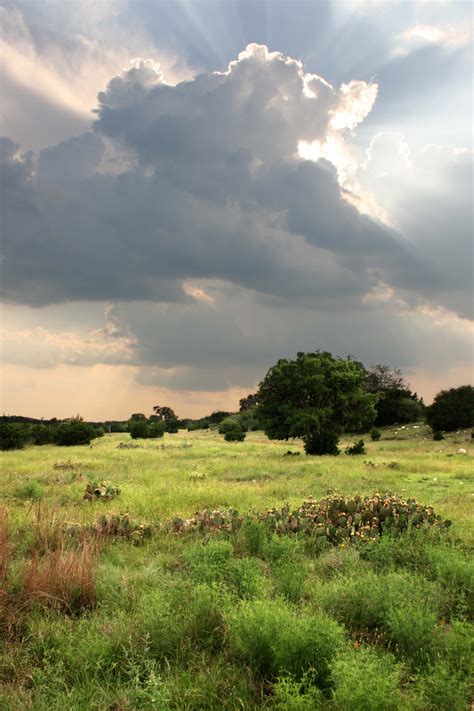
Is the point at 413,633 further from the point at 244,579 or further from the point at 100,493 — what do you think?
the point at 100,493

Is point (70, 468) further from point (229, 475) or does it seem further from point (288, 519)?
point (288, 519)

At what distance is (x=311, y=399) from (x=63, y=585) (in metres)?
28.5

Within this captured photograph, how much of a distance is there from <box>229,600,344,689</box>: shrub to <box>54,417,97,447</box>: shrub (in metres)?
37.0

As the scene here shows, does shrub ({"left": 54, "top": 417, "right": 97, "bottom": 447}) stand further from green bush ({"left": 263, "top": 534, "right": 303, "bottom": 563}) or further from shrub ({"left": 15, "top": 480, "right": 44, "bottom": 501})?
green bush ({"left": 263, "top": 534, "right": 303, "bottom": 563})

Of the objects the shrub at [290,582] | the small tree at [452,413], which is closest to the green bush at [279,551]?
the shrub at [290,582]

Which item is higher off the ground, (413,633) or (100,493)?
(100,493)

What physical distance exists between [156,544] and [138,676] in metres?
4.17

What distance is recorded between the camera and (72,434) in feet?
129

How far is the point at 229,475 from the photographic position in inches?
738

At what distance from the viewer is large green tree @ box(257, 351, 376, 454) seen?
31.6 m

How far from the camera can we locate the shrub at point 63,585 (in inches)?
220

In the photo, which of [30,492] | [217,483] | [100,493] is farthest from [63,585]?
[217,483]

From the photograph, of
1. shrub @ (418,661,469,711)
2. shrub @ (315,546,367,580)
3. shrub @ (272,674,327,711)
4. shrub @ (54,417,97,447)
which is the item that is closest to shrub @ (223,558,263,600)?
shrub @ (315,546,367,580)

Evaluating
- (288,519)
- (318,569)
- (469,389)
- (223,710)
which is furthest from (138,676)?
(469,389)
